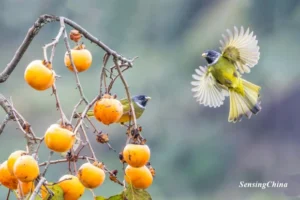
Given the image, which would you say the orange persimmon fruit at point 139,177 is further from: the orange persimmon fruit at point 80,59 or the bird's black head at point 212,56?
the bird's black head at point 212,56

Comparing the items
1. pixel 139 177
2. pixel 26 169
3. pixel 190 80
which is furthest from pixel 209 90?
pixel 26 169

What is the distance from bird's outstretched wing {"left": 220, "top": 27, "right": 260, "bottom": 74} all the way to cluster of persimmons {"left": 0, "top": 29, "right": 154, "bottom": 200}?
71 cm

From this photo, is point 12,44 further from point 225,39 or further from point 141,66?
point 225,39

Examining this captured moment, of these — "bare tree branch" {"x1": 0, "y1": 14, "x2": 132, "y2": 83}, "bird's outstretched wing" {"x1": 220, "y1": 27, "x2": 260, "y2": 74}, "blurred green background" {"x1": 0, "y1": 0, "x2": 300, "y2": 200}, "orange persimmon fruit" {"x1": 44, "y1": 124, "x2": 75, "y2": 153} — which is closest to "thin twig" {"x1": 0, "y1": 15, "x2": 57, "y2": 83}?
"bare tree branch" {"x1": 0, "y1": 14, "x2": 132, "y2": 83}

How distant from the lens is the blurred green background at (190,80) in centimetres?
212

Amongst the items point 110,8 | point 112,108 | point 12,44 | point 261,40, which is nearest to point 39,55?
point 12,44

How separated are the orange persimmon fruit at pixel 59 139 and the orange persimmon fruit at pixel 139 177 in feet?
0.31

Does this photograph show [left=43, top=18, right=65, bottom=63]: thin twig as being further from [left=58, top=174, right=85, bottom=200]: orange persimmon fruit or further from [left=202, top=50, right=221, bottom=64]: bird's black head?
[left=202, top=50, right=221, bottom=64]: bird's black head

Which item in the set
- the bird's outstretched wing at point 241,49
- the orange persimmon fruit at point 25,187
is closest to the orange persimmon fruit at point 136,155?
the orange persimmon fruit at point 25,187

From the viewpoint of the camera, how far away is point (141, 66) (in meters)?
2.13

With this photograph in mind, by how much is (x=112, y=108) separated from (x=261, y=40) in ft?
5.49

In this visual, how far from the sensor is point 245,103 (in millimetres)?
1433

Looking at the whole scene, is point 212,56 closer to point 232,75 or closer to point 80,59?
point 232,75

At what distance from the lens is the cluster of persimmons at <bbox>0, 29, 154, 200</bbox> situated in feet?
1.94
